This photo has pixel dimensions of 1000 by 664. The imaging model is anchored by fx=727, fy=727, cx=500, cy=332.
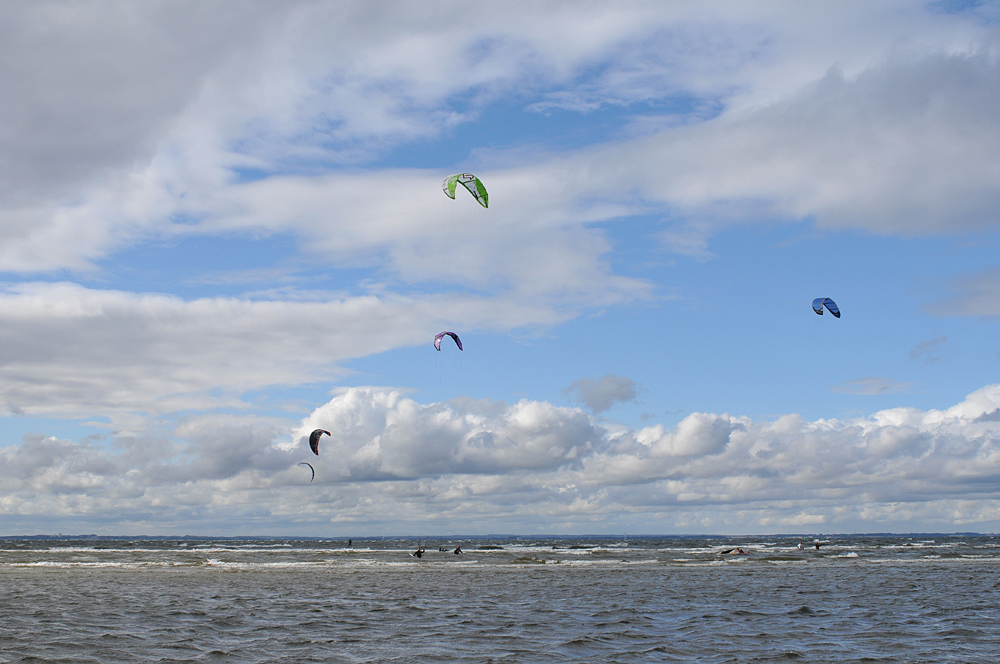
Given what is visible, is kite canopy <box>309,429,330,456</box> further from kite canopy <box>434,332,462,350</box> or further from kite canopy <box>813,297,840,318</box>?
kite canopy <box>813,297,840,318</box>

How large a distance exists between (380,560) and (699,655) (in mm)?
40696

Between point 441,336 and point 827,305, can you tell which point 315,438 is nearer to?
point 441,336

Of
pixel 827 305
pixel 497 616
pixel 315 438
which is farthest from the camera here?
pixel 315 438

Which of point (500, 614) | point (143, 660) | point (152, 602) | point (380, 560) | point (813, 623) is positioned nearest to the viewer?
point (143, 660)

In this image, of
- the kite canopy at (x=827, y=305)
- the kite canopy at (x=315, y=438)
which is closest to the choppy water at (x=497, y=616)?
the kite canopy at (x=315, y=438)

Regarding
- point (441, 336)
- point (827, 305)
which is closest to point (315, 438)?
point (441, 336)

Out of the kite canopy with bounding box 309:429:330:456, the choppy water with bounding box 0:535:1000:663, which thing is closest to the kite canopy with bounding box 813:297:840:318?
the choppy water with bounding box 0:535:1000:663

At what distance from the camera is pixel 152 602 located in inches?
944

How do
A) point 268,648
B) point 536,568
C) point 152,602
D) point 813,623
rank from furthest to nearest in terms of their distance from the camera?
point 536,568 → point 152,602 → point 813,623 → point 268,648

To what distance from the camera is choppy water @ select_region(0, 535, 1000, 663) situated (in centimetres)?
1495

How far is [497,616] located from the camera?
2064 cm

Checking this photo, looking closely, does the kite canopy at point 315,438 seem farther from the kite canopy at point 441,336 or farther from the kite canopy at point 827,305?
the kite canopy at point 827,305

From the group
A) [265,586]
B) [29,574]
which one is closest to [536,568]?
[265,586]

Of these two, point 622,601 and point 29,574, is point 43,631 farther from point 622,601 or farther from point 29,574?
point 29,574
